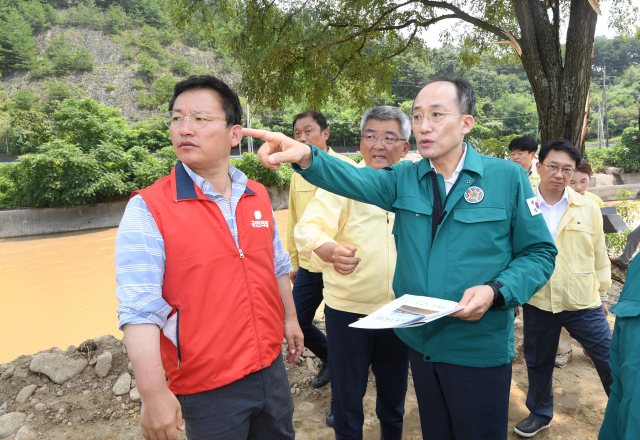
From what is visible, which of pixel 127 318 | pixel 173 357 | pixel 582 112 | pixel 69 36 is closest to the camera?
pixel 127 318

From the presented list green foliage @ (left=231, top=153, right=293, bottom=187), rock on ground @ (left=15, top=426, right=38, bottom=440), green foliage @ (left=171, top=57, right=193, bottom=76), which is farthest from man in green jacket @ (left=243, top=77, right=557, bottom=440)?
green foliage @ (left=171, top=57, right=193, bottom=76)

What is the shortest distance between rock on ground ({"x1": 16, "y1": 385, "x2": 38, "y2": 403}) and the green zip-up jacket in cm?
313

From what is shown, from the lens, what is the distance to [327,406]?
3.09 m

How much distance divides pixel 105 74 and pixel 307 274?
222 ft

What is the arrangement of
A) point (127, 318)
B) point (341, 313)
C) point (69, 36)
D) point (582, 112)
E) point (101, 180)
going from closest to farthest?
point (127, 318)
point (341, 313)
point (582, 112)
point (101, 180)
point (69, 36)

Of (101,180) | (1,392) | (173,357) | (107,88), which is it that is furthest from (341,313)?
(107,88)

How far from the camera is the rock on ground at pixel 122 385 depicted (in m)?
3.13

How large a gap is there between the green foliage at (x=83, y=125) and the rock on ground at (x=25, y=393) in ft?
54.7

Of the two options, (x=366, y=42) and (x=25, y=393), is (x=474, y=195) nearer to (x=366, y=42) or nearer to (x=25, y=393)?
(x=25, y=393)

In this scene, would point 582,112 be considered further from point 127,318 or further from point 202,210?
point 127,318

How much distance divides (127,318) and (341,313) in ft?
3.97

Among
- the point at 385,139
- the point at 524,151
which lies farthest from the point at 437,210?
the point at 524,151

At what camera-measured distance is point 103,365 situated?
11.0 feet

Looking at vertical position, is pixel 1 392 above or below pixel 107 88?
below
